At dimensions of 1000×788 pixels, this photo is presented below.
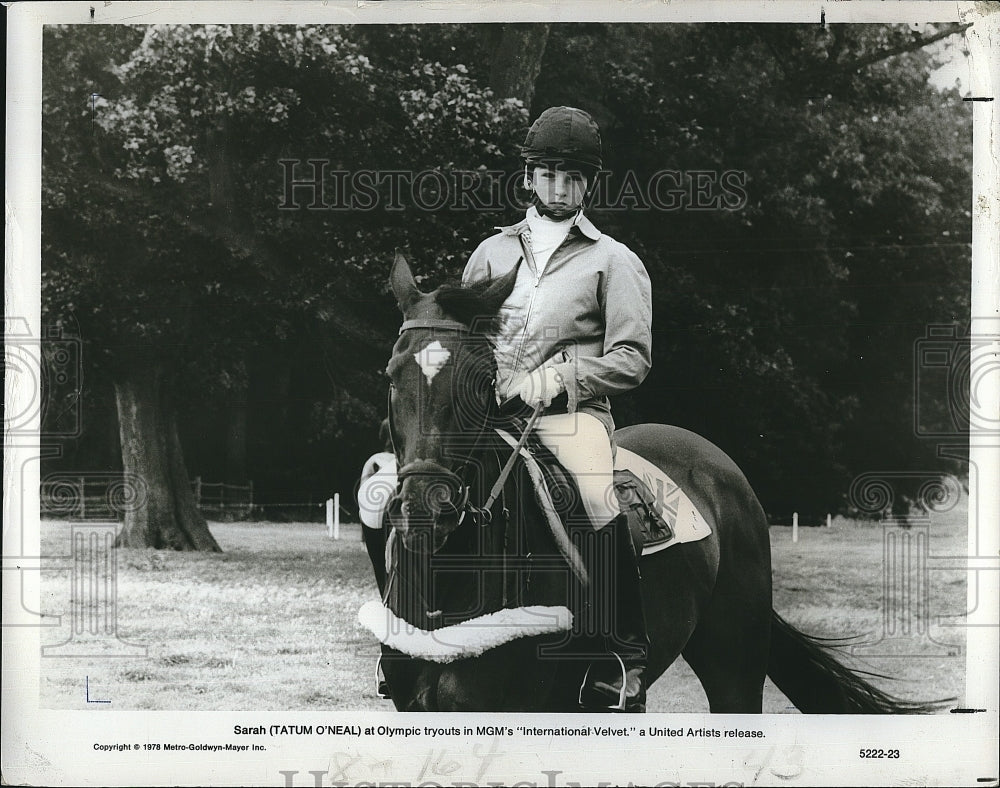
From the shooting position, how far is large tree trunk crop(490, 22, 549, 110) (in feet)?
16.8

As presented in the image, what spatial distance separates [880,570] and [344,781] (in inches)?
116

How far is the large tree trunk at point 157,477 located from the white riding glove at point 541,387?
1997mm

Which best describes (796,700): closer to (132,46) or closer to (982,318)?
(982,318)

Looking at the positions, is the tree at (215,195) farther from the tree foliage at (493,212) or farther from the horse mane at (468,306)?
the horse mane at (468,306)

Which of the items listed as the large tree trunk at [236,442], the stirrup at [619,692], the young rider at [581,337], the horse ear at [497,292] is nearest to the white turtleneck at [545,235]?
the young rider at [581,337]

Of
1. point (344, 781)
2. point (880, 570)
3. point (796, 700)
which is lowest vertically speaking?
point (344, 781)

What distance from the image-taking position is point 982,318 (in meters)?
5.13

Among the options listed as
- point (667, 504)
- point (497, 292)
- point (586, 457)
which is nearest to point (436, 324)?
point (497, 292)

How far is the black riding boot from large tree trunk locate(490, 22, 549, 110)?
90.5 inches

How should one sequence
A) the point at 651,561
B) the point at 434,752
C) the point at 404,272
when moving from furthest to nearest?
the point at 434,752 → the point at 651,561 → the point at 404,272

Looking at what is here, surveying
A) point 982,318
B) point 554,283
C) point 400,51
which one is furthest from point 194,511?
point 982,318

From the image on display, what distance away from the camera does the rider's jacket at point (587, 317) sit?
457 cm

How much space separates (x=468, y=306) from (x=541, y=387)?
51 cm

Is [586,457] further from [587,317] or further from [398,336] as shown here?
[398,336]
